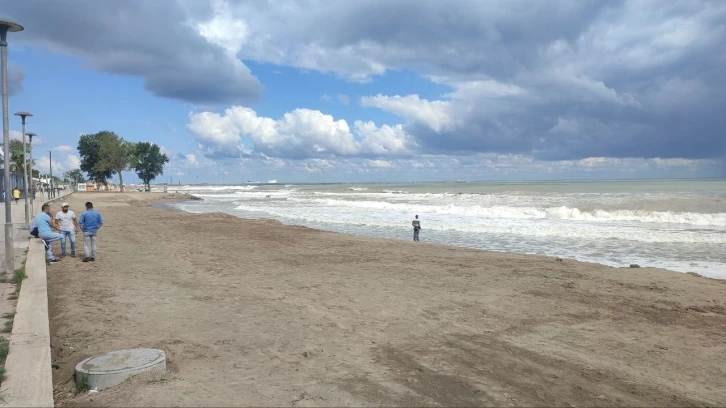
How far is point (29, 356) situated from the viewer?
17.0 ft

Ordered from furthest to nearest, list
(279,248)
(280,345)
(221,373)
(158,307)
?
(279,248) → (158,307) → (280,345) → (221,373)

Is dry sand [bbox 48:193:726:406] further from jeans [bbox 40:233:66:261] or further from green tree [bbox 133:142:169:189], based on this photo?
green tree [bbox 133:142:169:189]

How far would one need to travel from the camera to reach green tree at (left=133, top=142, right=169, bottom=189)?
105 meters

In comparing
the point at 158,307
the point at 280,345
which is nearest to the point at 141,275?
the point at 158,307

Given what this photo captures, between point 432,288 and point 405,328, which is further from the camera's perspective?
point 432,288

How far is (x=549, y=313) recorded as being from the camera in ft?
26.7

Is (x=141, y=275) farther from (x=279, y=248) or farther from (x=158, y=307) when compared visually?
(x=279, y=248)

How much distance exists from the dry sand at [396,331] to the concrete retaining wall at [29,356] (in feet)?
0.91

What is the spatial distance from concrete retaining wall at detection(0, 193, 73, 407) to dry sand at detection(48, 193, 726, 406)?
28cm

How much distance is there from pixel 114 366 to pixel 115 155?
90274 mm

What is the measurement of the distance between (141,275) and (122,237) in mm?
8903

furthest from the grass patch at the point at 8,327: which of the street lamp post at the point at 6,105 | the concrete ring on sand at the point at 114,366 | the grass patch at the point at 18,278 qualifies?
the street lamp post at the point at 6,105

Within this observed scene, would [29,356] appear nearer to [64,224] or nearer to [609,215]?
[64,224]

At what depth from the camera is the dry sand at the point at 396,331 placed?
4848mm
